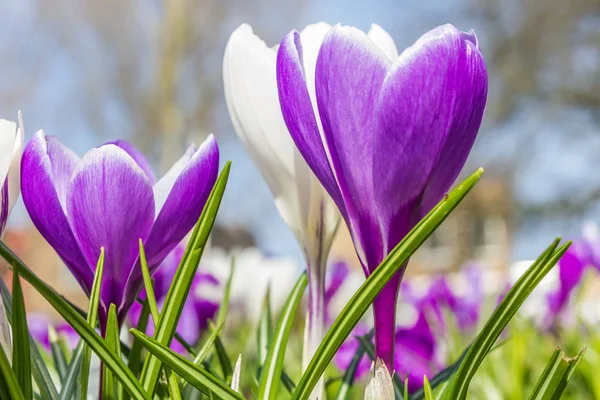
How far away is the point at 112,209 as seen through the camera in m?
0.32

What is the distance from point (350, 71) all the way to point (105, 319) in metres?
0.18

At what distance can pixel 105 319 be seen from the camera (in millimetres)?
347

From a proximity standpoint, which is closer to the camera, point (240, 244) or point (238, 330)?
point (238, 330)

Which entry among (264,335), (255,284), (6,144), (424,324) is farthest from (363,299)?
(255,284)

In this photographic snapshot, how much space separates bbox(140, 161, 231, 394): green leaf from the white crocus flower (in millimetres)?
68

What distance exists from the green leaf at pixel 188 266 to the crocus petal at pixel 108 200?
0.04 meters

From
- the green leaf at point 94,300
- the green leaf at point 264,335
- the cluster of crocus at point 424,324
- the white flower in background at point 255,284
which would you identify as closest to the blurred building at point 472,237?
the white flower in background at point 255,284

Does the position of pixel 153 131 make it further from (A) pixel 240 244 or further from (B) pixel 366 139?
(B) pixel 366 139

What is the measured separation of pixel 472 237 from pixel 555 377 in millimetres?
13592

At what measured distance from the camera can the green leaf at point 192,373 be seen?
278mm

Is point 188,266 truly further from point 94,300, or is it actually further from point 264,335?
point 264,335

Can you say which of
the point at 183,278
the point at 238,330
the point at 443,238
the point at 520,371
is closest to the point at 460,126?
the point at 183,278

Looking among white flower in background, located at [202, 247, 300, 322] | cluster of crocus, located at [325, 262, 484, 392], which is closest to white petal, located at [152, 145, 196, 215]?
cluster of crocus, located at [325, 262, 484, 392]

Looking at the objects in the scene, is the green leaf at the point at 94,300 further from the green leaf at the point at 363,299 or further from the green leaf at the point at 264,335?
the green leaf at the point at 264,335
